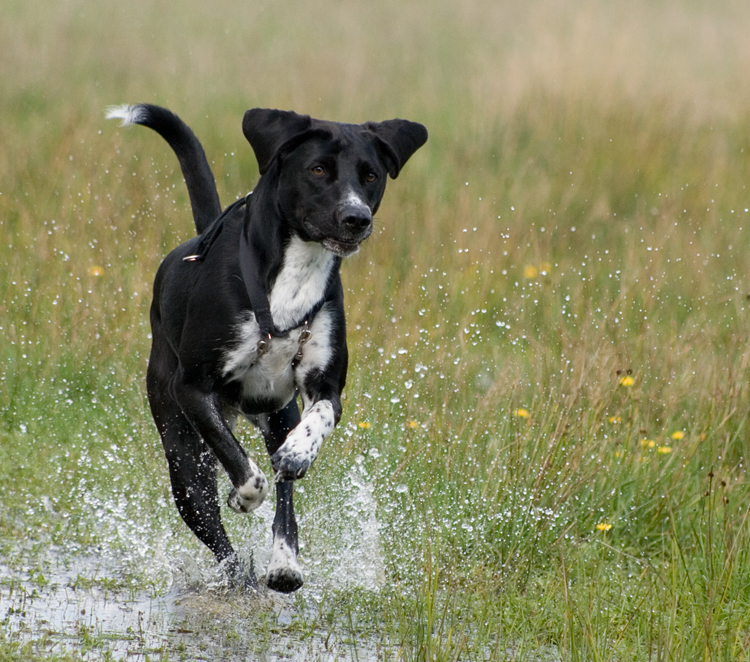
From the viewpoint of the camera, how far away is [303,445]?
3223 millimetres

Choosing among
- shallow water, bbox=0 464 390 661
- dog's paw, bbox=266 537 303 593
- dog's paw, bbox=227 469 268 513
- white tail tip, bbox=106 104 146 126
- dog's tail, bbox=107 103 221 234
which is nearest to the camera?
shallow water, bbox=0 464 390 661


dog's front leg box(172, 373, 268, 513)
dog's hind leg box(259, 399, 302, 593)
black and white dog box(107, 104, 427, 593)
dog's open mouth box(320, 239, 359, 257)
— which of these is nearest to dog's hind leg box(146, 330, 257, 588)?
black and white dog box(107, 104, 427, 593)

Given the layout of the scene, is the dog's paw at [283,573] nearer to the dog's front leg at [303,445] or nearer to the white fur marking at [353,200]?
the dog's front leg at [303,445]

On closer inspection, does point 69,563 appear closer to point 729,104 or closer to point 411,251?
point 411,251

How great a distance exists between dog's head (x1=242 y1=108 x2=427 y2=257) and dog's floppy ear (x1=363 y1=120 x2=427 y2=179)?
5cm

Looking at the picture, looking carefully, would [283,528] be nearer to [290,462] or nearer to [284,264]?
[290,462]

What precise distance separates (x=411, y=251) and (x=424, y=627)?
13.9 feet

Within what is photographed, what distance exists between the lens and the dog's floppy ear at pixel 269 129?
11.3 ft

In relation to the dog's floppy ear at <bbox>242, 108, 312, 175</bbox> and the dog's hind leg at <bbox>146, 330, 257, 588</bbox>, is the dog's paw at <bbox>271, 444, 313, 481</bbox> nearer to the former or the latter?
the dog's hind leg at <bbox>146, 330, 257, 588</bbox>

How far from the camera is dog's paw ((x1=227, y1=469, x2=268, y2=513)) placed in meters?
3.26

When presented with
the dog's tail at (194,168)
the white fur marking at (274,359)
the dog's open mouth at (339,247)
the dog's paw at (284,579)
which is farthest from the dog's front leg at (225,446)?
the dog's tail at (194,168)

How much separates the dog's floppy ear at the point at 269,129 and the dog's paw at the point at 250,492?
38.4 inches

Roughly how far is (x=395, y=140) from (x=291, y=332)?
0.78 meters

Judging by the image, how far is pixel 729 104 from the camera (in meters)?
9.12
